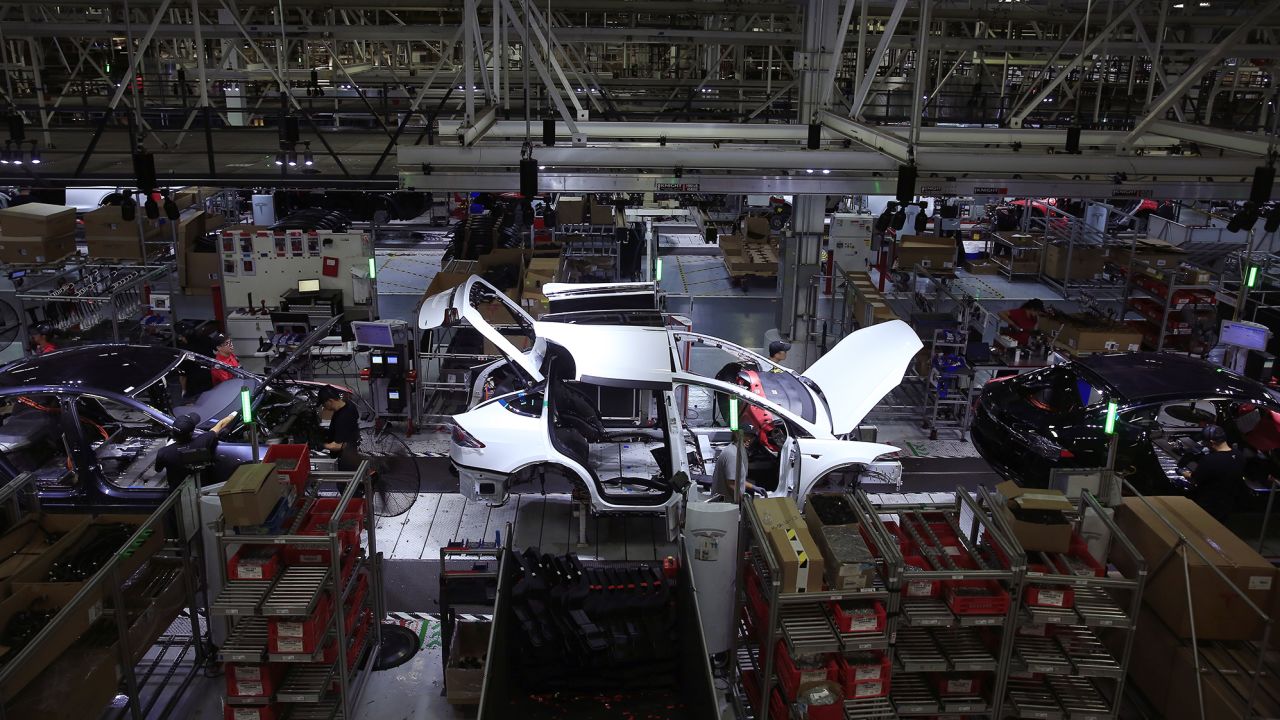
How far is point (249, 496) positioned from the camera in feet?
17.3

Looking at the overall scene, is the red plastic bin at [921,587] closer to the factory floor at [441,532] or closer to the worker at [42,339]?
the factory floor at [441,532]

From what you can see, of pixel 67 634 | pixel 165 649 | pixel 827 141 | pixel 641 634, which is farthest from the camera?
pixel 827 141

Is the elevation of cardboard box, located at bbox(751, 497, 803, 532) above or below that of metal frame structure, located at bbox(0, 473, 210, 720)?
above

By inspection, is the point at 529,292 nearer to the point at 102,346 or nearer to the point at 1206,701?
the point at 102,346

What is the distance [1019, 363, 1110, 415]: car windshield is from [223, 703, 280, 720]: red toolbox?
7078 millimetres

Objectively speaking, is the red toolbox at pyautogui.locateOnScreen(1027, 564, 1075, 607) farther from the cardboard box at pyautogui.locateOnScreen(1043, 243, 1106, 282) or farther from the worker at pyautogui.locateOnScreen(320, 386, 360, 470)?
the cardboard box at pyautogui.locateOnScreen(1043, 243, 1106, 282)

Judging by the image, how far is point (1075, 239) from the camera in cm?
1678

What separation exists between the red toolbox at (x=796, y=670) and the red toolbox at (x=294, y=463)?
3202 mm

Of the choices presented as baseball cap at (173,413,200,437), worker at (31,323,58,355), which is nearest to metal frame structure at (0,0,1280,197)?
worker at (31,323,58,355)

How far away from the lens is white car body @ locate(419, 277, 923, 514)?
7.82 meters

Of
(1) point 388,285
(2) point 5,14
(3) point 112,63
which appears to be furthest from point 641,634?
(3) point 112,63

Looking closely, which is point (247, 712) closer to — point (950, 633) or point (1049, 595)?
point (950, 633)

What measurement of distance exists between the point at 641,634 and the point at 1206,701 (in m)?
3.25

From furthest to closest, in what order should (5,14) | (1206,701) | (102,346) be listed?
(5,14) → (102,346) → (1206,701)
